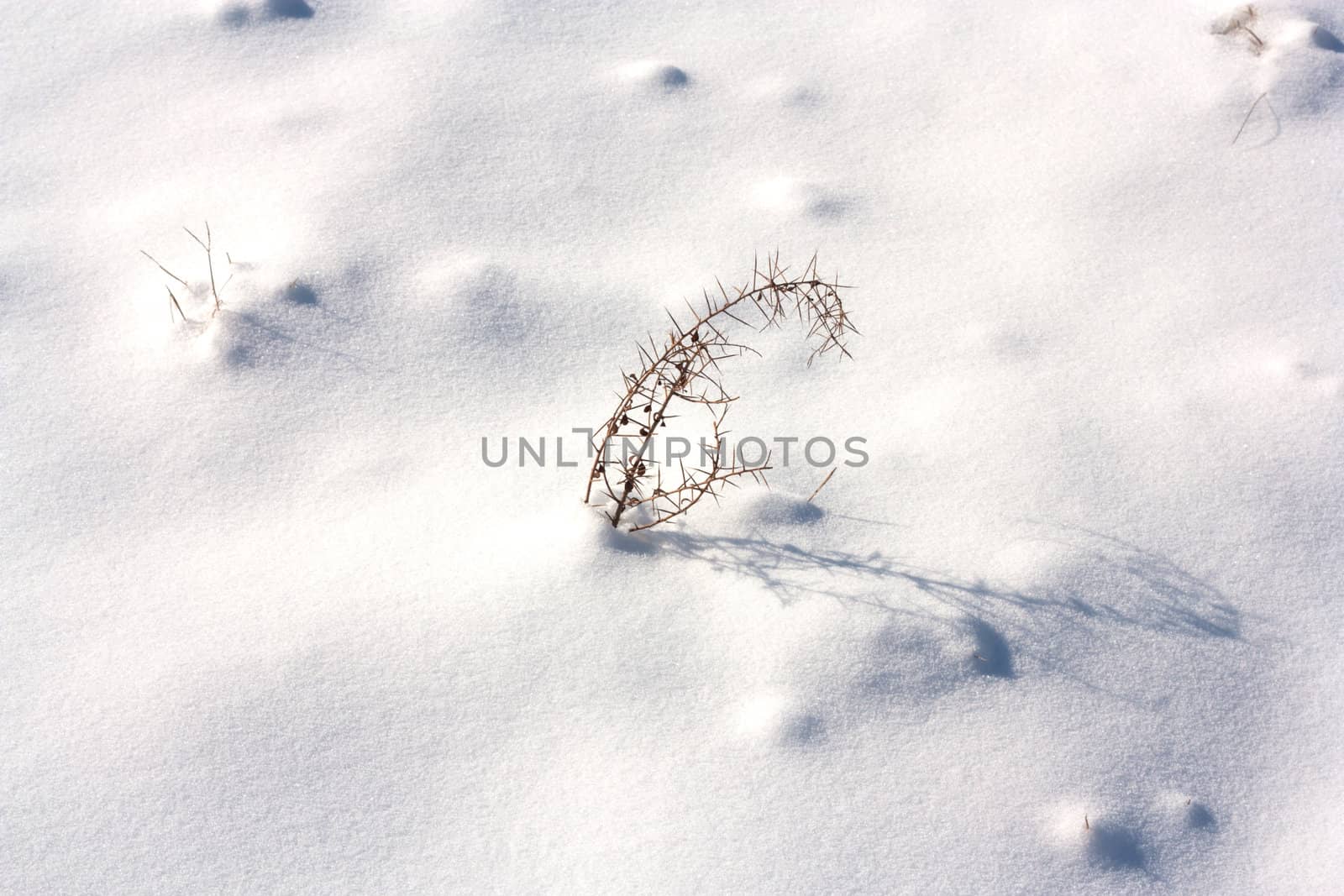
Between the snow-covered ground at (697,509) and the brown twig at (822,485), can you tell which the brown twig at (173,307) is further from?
the brown twig at (822,485)

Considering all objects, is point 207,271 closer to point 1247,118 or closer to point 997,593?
point 997,593

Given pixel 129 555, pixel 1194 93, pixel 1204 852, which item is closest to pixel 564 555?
pixel 129 555

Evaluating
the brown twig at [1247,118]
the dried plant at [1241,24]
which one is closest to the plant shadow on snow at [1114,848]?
the brown twig at [1247,118]

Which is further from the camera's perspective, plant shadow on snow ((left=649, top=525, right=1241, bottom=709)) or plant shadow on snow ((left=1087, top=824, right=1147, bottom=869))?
plant shadow on snow ((left=649, top=525, right=1241, bottom=709))

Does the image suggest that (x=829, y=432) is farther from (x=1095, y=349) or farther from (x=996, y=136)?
(x=996, y=136)

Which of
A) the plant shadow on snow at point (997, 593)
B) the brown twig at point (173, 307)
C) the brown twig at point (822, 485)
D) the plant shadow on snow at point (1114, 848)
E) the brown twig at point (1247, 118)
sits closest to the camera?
the plant shadow on snow at point (1114, 848)

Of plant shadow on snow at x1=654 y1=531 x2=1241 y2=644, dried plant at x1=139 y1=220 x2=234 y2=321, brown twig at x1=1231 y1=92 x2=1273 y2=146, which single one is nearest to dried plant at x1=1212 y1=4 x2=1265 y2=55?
brown twig at x1=1231 y1=92 x2=1273 y2=146

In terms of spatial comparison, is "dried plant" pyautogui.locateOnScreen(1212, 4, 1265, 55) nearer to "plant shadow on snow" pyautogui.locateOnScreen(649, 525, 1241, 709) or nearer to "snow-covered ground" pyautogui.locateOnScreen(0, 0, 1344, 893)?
"snow-covered ground" pyautogui.locateOnScreen(0, 0, 1344, 893)
